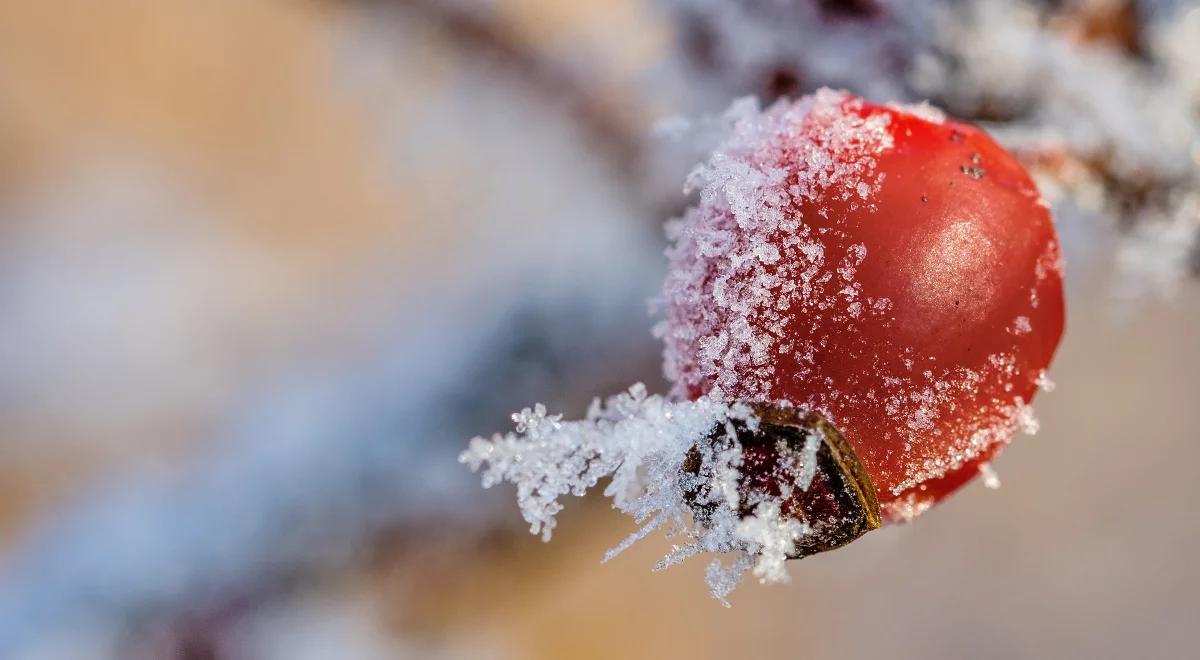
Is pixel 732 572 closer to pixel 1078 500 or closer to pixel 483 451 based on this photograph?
pixel 483 451

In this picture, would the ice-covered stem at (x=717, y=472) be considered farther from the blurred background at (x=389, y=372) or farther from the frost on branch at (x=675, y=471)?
the blurred background at (x=389, y=372)

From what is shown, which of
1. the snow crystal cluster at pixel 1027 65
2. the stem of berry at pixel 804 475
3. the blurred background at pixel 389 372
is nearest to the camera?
the stem of berry at pixel 804 475

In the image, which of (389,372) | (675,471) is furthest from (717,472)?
(389,372)

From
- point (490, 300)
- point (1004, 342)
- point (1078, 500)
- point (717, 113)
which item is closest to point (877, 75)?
point (717, 113)

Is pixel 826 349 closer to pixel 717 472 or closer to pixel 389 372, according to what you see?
pixel 717 472

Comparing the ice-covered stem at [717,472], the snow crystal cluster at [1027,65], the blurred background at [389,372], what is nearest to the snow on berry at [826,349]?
the ice-covered stem at [717,472]

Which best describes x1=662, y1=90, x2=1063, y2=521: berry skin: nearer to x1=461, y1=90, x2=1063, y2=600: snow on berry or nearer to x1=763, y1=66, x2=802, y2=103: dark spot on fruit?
x1=461, y1=90, x2=1063, y2=600: snow on berry

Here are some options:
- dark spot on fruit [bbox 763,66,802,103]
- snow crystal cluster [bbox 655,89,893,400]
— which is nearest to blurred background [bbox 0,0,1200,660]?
dark spot on fruit [bbox 763,66,802,103]
